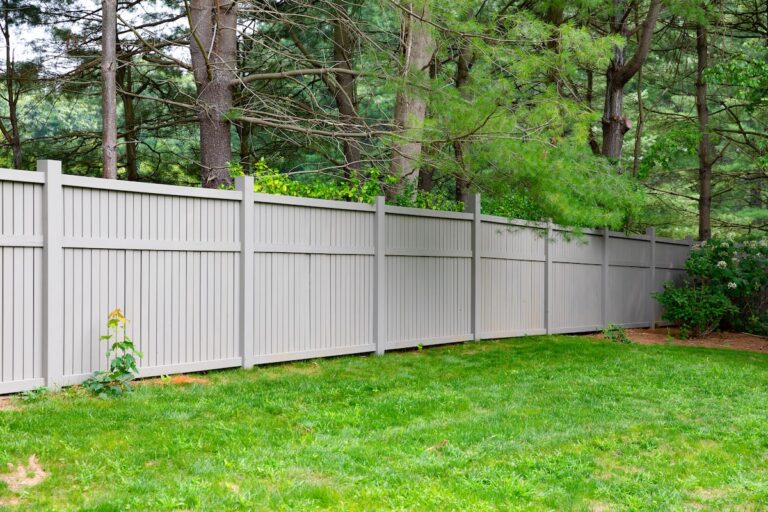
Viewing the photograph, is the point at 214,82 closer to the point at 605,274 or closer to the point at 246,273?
the point at 246,273

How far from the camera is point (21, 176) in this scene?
5496 mm

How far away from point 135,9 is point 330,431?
35.6 feet

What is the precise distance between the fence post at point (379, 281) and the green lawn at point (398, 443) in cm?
113

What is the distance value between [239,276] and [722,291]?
8562 mm

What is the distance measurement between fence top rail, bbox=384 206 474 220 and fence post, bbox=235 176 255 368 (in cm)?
191

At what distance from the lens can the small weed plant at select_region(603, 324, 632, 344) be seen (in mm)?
Result: 10945

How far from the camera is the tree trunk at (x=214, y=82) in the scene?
895 centimetres

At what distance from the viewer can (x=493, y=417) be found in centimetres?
541

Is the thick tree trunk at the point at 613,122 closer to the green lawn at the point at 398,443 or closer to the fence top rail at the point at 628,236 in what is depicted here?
the fence top rail at the point at 628,236

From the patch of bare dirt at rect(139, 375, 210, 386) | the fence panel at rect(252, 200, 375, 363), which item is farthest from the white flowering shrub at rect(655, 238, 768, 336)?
the patch of bare dirt at rect(139, 375, 210, 386)

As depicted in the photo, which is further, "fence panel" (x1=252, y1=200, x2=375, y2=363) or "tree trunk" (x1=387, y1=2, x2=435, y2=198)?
"tree trunk" (x1=387, y1=2, x2=435, y2=198)

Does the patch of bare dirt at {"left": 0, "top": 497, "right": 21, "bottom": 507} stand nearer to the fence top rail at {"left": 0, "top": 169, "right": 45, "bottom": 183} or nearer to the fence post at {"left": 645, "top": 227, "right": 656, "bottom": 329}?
the fence top rail at {"left": 0, "top": 169, "right": 45, "bottom": 183}

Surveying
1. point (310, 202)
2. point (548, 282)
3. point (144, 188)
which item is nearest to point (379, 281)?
point (310, 202)

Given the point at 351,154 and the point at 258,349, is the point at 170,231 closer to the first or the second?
the point at 258,349
